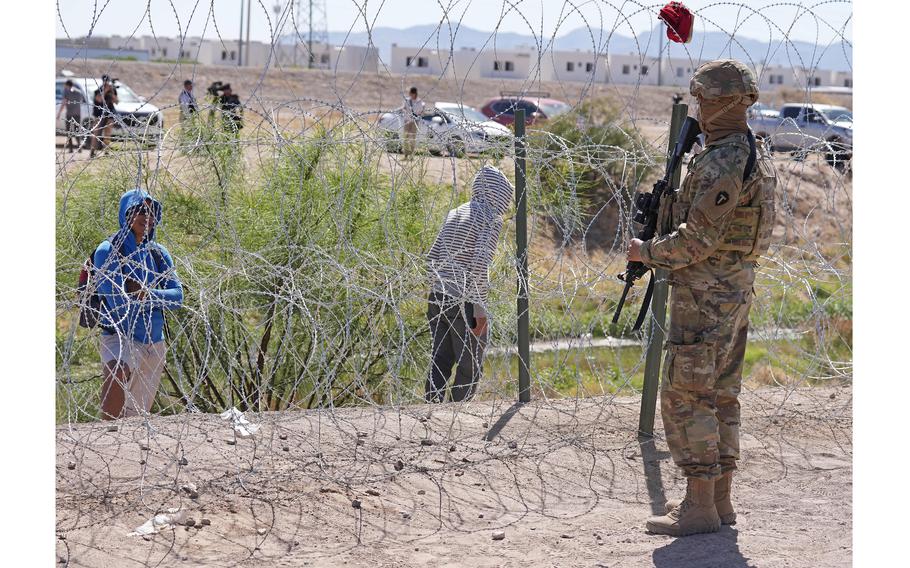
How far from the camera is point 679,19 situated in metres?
4.49

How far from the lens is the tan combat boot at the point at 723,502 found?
13.6ft

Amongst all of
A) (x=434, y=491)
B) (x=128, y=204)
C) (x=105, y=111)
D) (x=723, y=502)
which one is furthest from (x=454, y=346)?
(x=105, y=111)

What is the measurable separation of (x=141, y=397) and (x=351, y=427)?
0.97 m

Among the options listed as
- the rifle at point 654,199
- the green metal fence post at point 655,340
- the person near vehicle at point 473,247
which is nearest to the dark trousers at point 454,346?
the person near vehicle at point 473,247

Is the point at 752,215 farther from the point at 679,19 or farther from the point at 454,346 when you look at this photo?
the point at 454,346

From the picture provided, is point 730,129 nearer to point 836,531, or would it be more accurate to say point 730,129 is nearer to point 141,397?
point 836,531

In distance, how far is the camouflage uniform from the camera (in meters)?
3.79

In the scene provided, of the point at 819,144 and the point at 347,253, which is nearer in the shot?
the point at 819,144

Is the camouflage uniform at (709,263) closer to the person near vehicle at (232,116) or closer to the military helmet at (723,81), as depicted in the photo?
the military helmet at (723,81)

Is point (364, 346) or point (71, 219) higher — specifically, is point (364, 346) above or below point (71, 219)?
below

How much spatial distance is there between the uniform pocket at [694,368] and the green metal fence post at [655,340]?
118cm

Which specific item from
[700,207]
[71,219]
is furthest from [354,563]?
[71,219]

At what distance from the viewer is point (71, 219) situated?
23.0 feet

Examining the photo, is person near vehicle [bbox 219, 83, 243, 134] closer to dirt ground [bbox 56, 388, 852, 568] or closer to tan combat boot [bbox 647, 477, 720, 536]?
dirt ground [bbox 56, 388, 852, 568]
